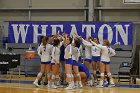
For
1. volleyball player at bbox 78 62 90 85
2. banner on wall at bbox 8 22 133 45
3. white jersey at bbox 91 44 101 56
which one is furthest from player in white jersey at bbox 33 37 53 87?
banner on wall at bbox 8 22 133 45

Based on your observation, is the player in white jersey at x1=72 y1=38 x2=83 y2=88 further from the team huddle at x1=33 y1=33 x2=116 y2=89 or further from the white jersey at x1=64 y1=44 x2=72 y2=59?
the white jersey at x1=64 y1=44 x2=72 y2=59

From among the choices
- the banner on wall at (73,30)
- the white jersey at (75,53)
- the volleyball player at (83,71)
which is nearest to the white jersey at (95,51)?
the volleyball player at (83,71)

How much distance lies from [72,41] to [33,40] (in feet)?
21.8

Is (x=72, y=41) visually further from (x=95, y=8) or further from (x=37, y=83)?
(x=95, y=8)

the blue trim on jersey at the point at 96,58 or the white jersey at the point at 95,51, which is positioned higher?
the white jersey at the point at 95,51

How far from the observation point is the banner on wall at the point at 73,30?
1884 cm

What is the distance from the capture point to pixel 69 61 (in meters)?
13.4

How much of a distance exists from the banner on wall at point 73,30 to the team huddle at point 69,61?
3766mm

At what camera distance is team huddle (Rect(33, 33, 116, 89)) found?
13.5 meters

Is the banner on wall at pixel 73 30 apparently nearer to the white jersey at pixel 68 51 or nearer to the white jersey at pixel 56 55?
the white jersey at pixel 56 55

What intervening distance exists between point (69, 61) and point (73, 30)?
20.4 ft

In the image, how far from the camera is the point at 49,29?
19859 millimetres

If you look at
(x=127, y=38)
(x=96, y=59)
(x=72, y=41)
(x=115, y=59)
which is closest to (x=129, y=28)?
(x=127, y=38)

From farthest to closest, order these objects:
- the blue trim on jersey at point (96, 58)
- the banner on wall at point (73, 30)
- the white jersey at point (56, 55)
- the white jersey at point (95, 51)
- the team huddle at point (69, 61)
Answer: the banner on wall at point (73, 30)
the blue trim on jersey at point (96, 58)
the white jersey at point (95, 51)
the white jersey at point (56, 55)
the team huddle at point (69, 61)
